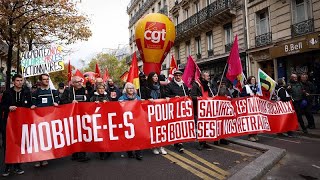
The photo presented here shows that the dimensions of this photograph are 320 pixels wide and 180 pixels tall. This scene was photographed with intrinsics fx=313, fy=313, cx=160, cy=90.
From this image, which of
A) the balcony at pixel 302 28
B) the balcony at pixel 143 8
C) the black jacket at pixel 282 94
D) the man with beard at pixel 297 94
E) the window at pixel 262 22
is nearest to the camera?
the black jacket at pixel 282 94

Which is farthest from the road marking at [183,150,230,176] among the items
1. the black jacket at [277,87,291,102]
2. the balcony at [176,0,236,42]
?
the balcony at [176,0,236,42]

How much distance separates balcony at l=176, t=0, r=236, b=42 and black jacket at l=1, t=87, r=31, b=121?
55.9ft

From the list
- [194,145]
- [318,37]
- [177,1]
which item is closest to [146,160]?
[194,145]

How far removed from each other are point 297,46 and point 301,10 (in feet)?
6.57

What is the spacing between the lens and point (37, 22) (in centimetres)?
1819

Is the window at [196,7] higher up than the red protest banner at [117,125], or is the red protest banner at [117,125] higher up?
the window at [196,7]

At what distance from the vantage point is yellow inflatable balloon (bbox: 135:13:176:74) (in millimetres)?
12883

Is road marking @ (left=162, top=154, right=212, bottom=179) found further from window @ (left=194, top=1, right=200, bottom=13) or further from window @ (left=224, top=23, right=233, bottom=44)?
window @ (left=194, top=1, right=200, bottom=13)

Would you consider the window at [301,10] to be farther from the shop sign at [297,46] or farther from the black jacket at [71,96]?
the black jacket at [71,96]

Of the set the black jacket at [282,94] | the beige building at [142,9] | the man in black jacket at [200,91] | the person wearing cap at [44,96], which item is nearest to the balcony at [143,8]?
the beige building at [142,9]

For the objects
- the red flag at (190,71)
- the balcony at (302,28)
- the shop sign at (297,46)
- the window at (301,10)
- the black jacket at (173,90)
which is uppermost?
the window at (301,10)

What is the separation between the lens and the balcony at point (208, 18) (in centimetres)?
2114

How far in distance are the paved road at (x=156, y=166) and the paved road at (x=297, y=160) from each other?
2.01 feet

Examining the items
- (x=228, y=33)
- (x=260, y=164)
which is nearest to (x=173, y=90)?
(x=260, y=164)
